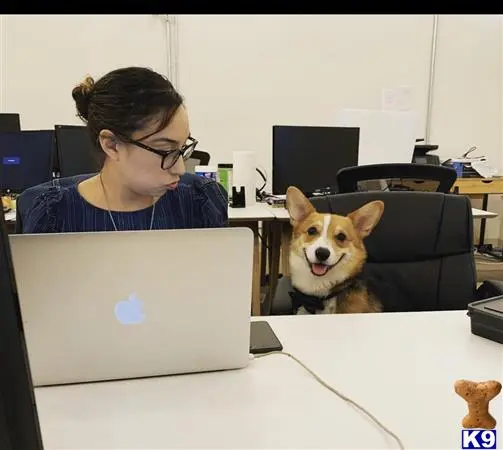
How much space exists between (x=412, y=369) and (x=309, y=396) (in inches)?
8.6

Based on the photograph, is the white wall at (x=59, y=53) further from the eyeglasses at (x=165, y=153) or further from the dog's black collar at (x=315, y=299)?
the dog's black collar at (x=315, y=299)

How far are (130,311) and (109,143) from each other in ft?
2.12

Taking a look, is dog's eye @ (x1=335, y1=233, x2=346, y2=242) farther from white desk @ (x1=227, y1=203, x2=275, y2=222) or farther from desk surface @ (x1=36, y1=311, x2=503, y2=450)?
white desk @ (x1=227, y1=203, x2=275, y2=222)

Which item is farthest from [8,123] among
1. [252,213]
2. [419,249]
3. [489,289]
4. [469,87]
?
[469,87]

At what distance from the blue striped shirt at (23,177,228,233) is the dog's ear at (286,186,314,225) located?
227mm

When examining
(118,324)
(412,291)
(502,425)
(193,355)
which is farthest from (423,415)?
(412,291)

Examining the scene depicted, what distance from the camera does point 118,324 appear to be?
0.78 metres

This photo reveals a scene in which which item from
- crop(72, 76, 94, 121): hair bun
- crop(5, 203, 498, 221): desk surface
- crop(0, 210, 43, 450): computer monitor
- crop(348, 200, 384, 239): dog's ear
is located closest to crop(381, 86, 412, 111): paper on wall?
crop(5, 203, 498, 221): desk surface

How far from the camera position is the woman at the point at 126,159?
1262 millimetres

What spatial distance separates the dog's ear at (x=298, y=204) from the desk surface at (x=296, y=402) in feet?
Result: 1.53

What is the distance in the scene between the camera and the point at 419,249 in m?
1.45

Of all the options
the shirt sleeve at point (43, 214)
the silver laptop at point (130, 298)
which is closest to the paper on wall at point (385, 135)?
the shirt sleeve at point (43, 214)

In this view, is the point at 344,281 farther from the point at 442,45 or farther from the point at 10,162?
the point at 442,45

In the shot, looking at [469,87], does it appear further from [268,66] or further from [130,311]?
[130,311]
